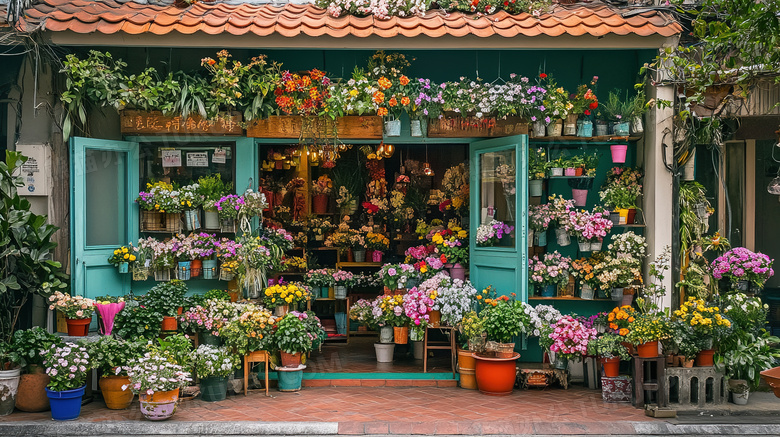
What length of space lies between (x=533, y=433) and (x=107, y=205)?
6051 mm

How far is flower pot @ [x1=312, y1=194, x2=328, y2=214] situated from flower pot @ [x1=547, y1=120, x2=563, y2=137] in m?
4.70

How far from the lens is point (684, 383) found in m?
8.02

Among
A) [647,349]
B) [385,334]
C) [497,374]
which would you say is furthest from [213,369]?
[647,349]

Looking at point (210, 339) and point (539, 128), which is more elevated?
point (539, 128)

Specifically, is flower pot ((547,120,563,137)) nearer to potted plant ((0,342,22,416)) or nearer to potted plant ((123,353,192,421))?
potted plant ((123,353,192,421))

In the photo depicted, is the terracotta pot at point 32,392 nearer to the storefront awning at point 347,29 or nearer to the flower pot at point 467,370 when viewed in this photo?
the storefront awning at point 347,29

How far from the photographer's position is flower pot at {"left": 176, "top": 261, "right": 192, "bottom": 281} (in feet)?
31.0

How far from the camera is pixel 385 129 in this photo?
9523 mm

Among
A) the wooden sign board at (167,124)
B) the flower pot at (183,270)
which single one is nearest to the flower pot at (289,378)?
the flower pot at (183,270)

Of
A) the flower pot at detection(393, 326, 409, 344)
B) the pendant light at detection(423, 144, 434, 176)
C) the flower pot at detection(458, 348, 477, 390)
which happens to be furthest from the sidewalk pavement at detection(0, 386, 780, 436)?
the pendant light at detection(423, 144, 434, 176)

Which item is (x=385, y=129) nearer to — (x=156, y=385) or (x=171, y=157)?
(x=171, y=157)

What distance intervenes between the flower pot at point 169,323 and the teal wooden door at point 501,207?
404 centimetres

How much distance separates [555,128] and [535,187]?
81 cm

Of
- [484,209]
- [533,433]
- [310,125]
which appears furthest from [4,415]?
[484,209]
